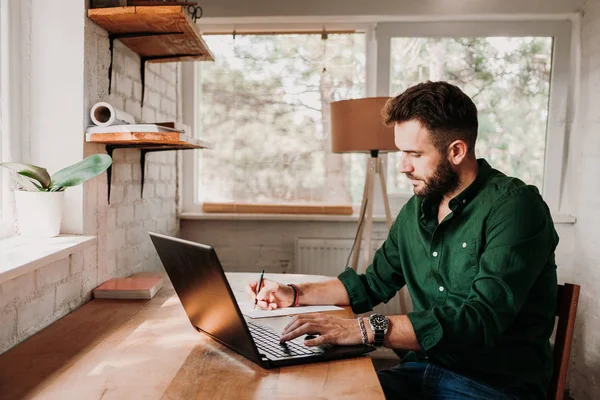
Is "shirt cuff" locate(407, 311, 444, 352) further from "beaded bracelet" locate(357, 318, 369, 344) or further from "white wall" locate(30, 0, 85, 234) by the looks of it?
"white wall" locate(30, 0, 85, 234)

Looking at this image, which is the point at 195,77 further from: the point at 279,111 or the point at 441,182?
the point at 441,182

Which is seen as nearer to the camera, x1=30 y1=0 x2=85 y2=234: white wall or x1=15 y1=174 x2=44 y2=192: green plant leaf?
x1=15 y1=174 x2=44 y2=192: green plant leaf

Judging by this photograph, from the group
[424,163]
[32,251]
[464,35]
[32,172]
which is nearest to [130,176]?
[32,172]

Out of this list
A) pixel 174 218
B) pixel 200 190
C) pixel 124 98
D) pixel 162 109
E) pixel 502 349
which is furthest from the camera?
pixel 200 190

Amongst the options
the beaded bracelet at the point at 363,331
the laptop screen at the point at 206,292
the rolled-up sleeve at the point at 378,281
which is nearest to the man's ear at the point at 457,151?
the rolled-up sleeve at the point at 378,281

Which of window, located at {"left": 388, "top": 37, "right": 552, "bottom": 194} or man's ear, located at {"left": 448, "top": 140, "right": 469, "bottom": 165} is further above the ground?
window, located at {"left": 388, "top": 37, "right": 552, "bottom": 194}

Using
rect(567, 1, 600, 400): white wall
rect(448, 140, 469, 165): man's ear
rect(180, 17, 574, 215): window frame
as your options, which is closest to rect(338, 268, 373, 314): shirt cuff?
rect(448, 140, 469, 165): man's ear

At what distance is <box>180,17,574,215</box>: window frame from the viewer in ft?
9.57

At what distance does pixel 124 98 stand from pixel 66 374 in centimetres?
123

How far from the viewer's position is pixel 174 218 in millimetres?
2930

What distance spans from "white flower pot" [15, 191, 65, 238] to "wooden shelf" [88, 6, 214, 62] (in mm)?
618

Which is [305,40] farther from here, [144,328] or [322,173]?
[144,328]

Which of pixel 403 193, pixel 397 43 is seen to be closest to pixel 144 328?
pixel 403 193

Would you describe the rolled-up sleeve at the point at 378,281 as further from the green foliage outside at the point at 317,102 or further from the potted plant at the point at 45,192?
the green foliage outside at the point at 317,102
